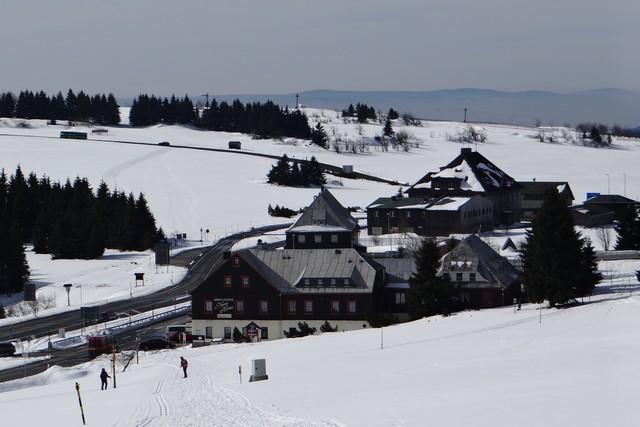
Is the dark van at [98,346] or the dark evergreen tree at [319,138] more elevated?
the dark evergreen tree at [319,138]

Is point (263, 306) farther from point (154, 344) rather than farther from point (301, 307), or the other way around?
point (154, 344)

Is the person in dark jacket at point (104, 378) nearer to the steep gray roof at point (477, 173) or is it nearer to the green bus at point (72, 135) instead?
the steep gray roof at point (477, 173)

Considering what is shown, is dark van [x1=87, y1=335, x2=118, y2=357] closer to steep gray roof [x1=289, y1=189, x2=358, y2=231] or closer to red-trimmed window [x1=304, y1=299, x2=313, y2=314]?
red-trimmed window [x1=304, y1=299, x2=313, y2=314]

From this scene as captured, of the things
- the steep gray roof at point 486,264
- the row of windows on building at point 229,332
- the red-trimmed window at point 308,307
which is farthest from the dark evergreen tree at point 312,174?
the row of windows on building at point 229,332

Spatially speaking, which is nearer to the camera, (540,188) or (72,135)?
(540,188)

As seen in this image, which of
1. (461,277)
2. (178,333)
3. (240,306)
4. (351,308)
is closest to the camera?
(178,333)

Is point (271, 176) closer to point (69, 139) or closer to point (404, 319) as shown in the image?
point (69, 139)

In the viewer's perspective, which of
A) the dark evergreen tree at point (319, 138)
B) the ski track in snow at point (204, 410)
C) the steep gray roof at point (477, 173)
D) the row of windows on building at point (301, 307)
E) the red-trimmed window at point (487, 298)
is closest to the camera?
the ski track in snow at point (204, 410)

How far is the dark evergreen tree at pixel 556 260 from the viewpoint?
4991cm

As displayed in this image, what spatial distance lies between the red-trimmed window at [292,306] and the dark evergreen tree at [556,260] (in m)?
14.1

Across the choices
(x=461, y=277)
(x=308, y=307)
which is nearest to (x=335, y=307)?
(x=308, y=307)

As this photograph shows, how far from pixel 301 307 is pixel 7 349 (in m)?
16.5

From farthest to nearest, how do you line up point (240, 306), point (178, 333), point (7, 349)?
point (240, 306), point (178, 333), point (7, 349)

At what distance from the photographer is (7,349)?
52.6m
